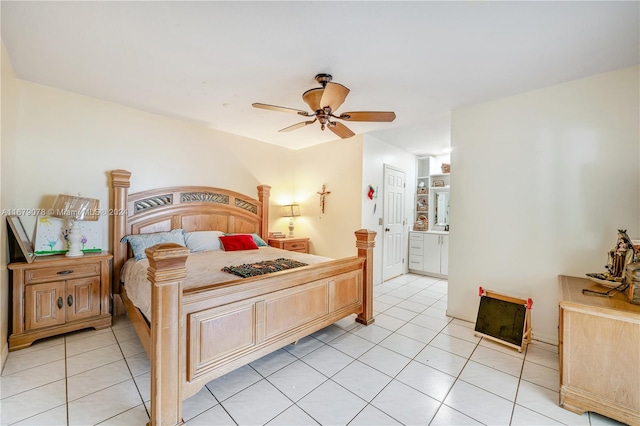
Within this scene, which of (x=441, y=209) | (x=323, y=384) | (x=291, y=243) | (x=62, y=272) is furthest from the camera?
(x=441, y=209)

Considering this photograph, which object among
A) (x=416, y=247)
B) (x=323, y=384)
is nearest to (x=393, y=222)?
(x=416, y=247)

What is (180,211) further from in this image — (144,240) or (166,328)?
(166,328)

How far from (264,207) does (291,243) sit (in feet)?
2.60

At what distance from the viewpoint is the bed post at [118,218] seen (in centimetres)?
304

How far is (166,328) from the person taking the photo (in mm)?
1448

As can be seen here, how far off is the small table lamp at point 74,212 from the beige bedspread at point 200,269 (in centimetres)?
50

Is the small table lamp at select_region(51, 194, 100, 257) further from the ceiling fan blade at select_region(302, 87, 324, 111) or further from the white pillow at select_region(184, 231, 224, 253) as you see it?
the ceiling fan blade at select_region(302, 87, 324, 111)

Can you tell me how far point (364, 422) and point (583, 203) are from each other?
269 cm

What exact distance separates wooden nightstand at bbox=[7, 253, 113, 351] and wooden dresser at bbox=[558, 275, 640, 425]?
4056 millimetres

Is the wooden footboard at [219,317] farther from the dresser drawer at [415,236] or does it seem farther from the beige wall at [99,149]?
the dresser drawer at [415,236]

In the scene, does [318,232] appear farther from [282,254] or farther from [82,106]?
[82,106]

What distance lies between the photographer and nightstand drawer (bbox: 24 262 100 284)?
2348 mm

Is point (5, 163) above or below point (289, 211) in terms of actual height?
above

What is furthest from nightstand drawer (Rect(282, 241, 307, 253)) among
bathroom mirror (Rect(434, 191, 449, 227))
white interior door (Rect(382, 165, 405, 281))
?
bathroom mirror (Rect(434, 191, 449, 227))
